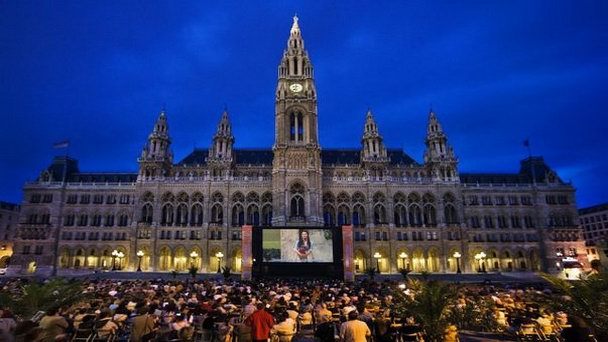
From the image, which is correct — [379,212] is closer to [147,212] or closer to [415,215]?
[415,215]

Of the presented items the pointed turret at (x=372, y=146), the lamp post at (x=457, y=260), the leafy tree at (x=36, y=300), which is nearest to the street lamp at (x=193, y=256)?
the pointed turret at (x=372, y=146)

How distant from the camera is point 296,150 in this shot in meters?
69.7

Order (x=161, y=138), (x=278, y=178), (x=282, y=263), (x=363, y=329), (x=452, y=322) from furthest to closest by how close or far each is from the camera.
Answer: (x=161, y=138), (x=278, y=178), (x=282, y=263), (x=452, y=322), (x=363, y=329)

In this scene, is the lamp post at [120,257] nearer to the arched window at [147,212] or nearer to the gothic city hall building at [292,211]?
the gothic city hall building at [292,211]

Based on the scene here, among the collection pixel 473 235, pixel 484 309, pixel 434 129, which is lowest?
pixel 484 309

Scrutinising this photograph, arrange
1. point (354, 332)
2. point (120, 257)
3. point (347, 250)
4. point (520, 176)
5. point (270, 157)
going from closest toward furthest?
1. point (354, 332)
2. point (347, 250)
3. point (120, 257)
4. point (520, 176)
5. point (270, 157)

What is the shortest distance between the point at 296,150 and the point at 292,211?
1138 centimetres

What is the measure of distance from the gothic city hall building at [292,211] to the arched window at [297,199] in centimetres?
19

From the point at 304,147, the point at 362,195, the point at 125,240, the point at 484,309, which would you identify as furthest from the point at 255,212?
the point at 484,309

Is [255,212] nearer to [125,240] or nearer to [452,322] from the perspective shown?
[125,240]

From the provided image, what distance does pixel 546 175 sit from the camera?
75.4 m

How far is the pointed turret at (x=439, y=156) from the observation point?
2879 inches

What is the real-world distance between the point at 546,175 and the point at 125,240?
83.6 metres

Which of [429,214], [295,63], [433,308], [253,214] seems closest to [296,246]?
[253,214]
